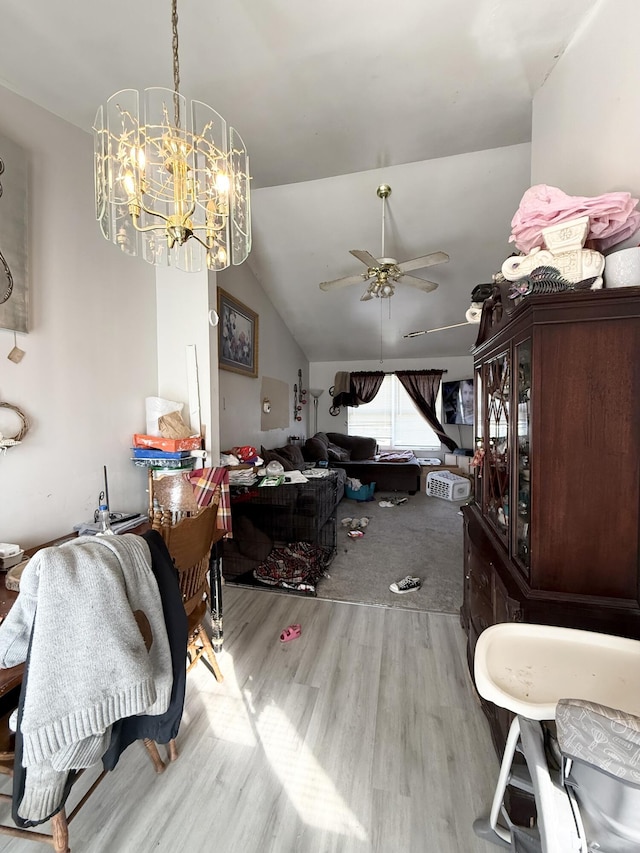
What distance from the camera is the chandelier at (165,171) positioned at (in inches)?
44.9

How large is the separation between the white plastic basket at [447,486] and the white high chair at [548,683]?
14.0 feet

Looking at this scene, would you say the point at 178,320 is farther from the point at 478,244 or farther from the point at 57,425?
the point at 478,244

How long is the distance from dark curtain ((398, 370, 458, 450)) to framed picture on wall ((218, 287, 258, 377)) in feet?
10.5

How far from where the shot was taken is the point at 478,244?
11.8 feet

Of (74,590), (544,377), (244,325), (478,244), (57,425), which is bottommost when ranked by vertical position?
(74,590)

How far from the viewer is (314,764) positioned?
1.31 meters

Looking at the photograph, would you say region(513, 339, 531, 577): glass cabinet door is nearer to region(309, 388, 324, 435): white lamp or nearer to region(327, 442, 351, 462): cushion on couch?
region(327, 442, 351, 462): cushion on couch

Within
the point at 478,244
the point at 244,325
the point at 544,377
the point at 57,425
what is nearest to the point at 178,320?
the point at 57,425

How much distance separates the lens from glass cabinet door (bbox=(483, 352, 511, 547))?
136 centimetres

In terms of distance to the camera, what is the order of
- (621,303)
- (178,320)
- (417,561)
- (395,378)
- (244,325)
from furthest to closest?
(395,378) → (244,325) → (417,561) → (178,320) → (621,303)

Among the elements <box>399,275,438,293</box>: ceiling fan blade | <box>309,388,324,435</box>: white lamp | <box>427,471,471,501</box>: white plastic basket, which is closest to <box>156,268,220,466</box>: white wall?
<box>399,275,438,293</box>: ceiling fan blade

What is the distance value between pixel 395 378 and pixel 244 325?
349cm

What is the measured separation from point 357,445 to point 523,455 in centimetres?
497

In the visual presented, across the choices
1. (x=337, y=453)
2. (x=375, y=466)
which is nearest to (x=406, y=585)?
(x=375, y=466)
